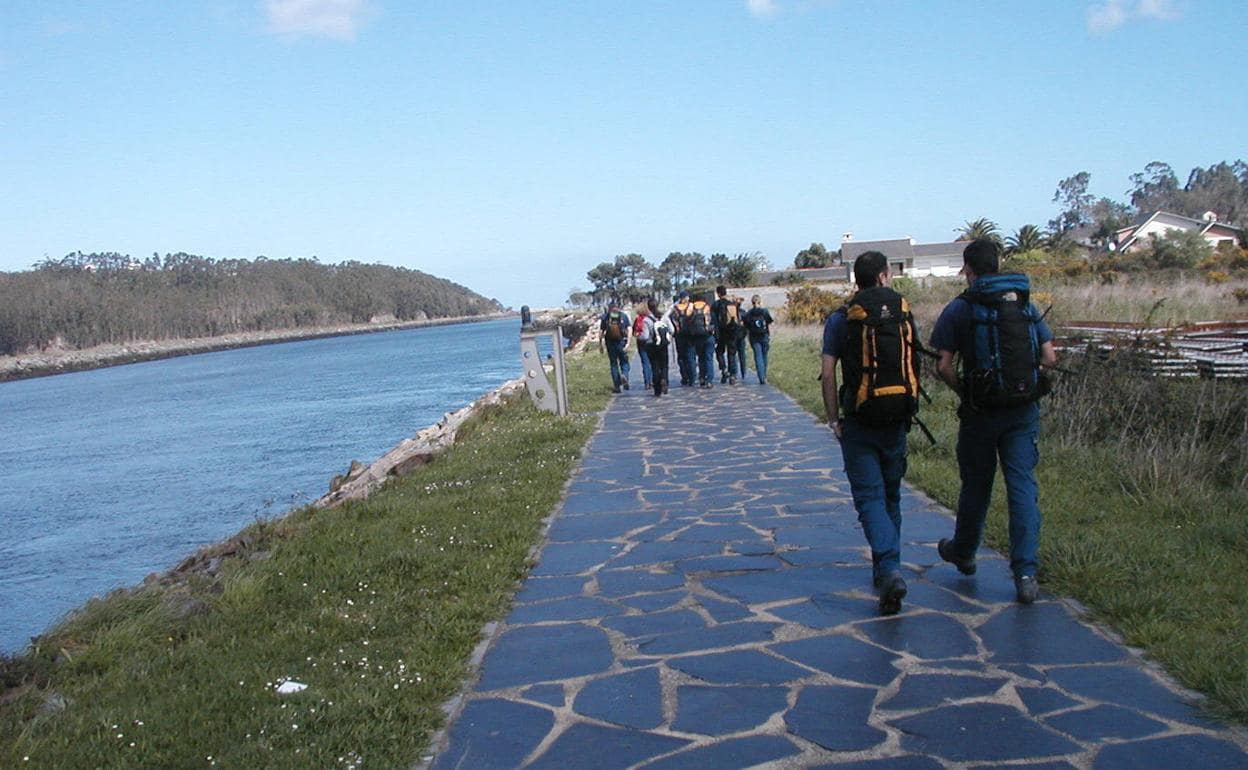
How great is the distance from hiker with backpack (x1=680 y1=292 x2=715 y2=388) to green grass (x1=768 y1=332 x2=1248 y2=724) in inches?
262

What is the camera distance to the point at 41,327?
13488 centimetres

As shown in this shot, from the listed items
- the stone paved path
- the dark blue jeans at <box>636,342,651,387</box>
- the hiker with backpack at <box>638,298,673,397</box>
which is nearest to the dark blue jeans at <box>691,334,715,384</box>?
the hiker with backpack at <box>638,298,673,397</box>

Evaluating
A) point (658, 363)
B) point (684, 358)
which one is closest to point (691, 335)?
point (658, 363)

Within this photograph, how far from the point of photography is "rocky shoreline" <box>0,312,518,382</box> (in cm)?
12038

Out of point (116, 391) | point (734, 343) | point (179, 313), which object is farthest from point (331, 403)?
point (179, 313)

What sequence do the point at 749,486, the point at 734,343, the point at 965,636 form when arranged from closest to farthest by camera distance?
the point at 965,636
the point at 749,486
the point at 734,343

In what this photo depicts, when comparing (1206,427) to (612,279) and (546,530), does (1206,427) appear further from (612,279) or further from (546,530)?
(612,279)

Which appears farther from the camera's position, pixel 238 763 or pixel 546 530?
pixel 546 530

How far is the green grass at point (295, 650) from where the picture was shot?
4297mm

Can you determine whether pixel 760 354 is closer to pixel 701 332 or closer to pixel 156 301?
pixel 701 332

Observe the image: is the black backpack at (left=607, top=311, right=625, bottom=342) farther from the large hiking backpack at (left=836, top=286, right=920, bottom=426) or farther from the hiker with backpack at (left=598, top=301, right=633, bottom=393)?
the large hiking backpack at (left=836, top=286, right=920, bottom=426)

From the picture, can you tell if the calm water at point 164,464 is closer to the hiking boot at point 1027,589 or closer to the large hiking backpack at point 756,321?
the large hiking backpack at point 756,321

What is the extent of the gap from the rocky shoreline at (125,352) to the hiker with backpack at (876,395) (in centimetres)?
12451

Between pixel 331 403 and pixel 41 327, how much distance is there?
363 ft
